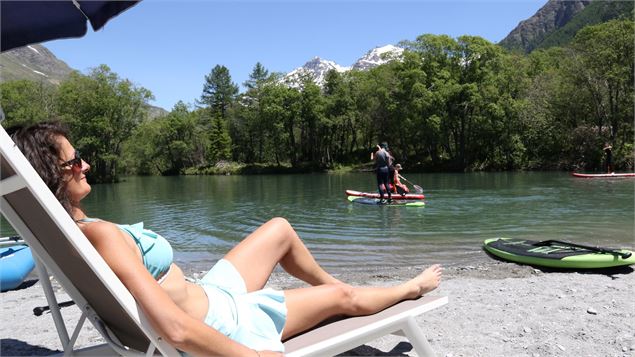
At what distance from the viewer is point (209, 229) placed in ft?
45.7

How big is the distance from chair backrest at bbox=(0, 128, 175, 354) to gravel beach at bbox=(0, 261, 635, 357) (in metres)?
2.05

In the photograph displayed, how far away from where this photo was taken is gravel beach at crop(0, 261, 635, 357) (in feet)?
12.5

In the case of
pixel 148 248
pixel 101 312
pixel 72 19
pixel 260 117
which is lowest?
pixel 101 312

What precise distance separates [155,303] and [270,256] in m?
1.30

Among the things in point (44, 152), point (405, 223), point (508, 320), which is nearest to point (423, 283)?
point (508, 320)

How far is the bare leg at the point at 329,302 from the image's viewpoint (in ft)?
9.16

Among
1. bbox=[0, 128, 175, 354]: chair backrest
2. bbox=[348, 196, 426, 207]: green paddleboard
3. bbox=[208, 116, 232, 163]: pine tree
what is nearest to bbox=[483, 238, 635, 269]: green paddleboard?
bbox=[0, 128, 175, 354]: chair backrest

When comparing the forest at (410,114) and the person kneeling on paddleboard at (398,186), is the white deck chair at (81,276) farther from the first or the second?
the forest at (410,114)

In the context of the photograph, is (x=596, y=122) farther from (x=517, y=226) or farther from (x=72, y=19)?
(x=72, y=19)

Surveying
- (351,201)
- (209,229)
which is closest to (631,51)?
(351,201)

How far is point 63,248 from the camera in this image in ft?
6.92

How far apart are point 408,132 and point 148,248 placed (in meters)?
53.5

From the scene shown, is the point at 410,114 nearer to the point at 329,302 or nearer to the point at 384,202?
the point at 384,202

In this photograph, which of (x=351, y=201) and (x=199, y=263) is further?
(x=351, y=201)
